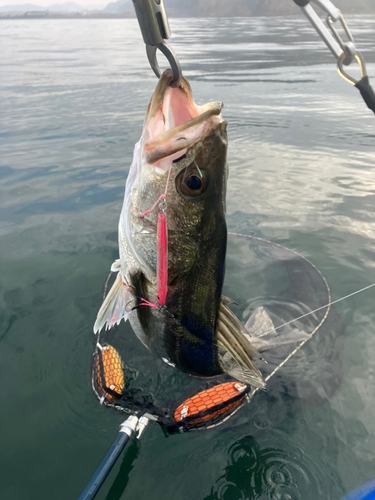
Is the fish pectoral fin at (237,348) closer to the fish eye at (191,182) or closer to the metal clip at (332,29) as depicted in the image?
the fish eye at (191,182)

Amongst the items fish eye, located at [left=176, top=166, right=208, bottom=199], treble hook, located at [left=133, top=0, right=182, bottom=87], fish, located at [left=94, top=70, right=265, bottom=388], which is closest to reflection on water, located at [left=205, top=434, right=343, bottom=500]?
fish, located at [left=94, top=70, right=265, bottom=388]

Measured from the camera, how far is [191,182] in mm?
2330

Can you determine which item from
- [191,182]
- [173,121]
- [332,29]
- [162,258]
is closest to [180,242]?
[162,258]

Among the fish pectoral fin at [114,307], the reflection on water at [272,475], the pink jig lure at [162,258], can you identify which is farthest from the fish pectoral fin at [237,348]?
the reflection on water at [272,475]

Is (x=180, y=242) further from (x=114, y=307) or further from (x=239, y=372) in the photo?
(x=239, y=372)

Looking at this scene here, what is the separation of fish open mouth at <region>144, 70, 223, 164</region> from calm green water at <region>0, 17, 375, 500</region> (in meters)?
2.56

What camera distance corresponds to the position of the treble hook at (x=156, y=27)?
2.13 meters

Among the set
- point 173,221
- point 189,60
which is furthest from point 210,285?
point 189,60

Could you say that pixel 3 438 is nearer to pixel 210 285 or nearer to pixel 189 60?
pixel 210 285

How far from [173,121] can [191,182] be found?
15.8 inches

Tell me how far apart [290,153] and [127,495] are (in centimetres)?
921

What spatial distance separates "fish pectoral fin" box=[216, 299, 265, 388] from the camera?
2605mm

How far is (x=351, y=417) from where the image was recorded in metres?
3.61

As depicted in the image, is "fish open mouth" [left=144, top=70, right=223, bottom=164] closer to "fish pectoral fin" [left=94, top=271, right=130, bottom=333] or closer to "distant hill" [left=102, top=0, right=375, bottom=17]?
"fish pectoral fin" [left=94, top=271, right=130, bottom=333]
